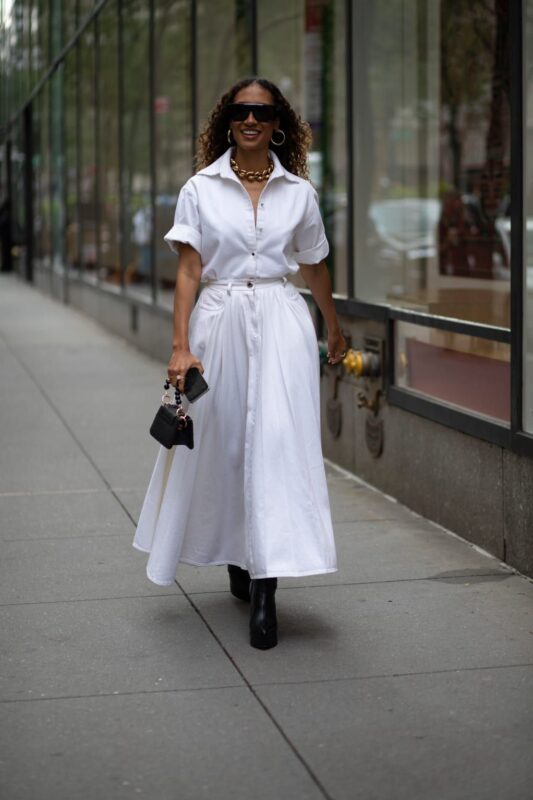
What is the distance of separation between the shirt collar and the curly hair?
0.10 m

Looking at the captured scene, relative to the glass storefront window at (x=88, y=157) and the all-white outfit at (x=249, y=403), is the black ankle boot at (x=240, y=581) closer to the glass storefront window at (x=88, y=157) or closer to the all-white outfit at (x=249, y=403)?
the all-white outfit at (x=249, y=403)

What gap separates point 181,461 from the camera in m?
5.18

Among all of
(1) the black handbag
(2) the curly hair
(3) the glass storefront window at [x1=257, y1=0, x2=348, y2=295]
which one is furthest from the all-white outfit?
(3) the glass storefront window at [x1=257, y1=0, x2=348, y2=295]

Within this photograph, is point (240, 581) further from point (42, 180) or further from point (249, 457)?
point (42, 180)

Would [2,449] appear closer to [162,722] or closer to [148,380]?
[148,380]

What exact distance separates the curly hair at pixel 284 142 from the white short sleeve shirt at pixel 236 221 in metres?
0.13

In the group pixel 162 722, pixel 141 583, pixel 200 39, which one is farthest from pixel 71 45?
pixel 162 722

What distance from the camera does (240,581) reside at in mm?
5543

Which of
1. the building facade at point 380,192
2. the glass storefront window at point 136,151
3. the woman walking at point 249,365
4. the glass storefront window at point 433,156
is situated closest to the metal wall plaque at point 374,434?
the building facade at point 380,192

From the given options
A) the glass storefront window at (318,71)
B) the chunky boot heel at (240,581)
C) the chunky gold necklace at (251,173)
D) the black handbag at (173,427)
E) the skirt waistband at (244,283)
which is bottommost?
the chunky boot heel at (240,581)

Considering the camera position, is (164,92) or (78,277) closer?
(164,92)

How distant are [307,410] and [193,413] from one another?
448 millimetres

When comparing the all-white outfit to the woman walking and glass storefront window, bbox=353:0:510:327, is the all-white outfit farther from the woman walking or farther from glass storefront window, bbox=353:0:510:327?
glass storefront window, bbox=353:0:510:327

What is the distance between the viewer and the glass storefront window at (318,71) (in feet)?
34.2
